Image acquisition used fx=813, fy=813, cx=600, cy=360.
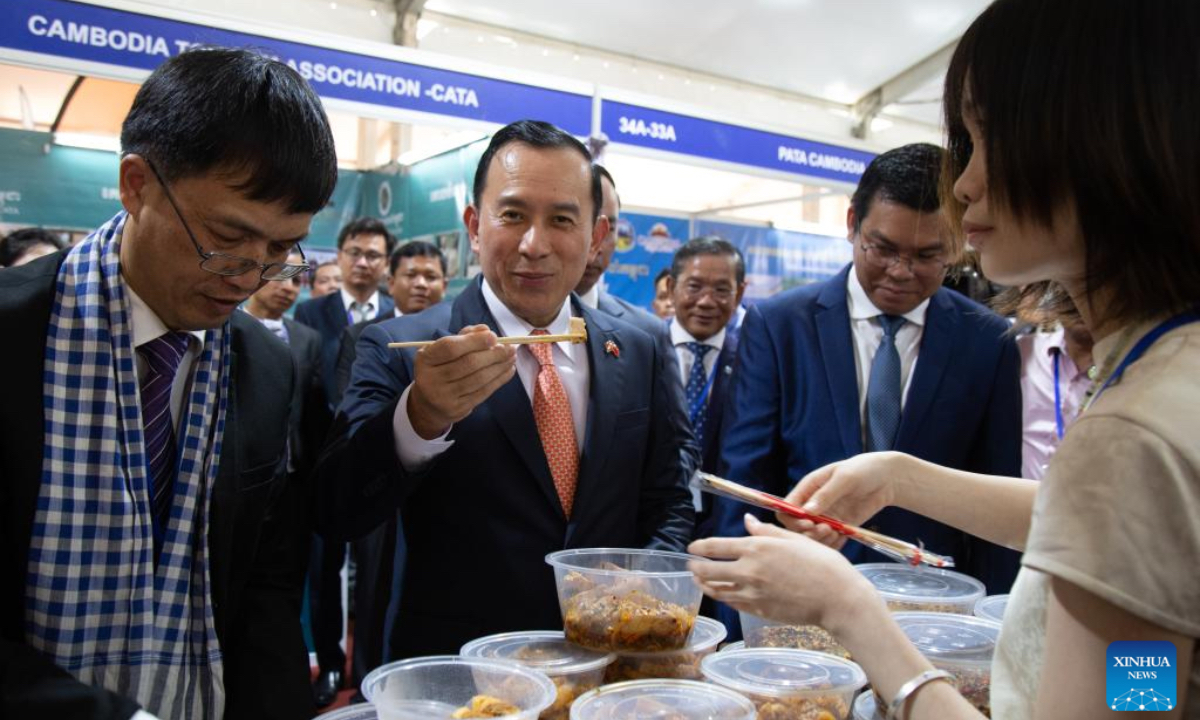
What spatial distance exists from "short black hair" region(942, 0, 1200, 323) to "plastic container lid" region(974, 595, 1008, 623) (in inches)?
29.4

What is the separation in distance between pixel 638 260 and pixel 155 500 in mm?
5740

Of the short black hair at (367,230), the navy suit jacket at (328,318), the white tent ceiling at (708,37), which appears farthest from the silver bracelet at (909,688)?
the white tent ceiling at (708,37)

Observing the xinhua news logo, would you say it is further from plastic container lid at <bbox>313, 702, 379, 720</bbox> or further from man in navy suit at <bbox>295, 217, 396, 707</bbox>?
man in navy suit at <bbox>295, 217, 396, 707</bbox>

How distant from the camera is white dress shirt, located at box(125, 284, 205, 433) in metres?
1.45

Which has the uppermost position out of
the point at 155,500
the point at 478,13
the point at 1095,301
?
the point at 478,13

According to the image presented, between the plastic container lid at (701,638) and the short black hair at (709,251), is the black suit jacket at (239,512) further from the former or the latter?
the short black hair at (709,251)

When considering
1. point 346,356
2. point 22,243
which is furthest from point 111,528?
point 22,243

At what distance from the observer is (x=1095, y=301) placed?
985 millimetres

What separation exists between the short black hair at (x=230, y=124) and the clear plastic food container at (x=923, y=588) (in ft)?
4.33

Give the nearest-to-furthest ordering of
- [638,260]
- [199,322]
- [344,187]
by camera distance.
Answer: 1. [199,322]
2. [344,187]
3. [638,260]

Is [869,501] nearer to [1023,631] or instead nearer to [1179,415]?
[1023,631]

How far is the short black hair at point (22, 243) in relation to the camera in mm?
3514

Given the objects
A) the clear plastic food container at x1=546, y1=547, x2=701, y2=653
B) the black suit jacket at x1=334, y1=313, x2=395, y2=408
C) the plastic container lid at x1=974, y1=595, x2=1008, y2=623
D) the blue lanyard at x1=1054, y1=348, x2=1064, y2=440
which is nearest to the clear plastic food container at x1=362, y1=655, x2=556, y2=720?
the clear plastic food container at x1=546, y1=547, x2=701, y2=653

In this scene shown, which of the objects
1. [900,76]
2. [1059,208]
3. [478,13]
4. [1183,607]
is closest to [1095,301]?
[1059,208]
